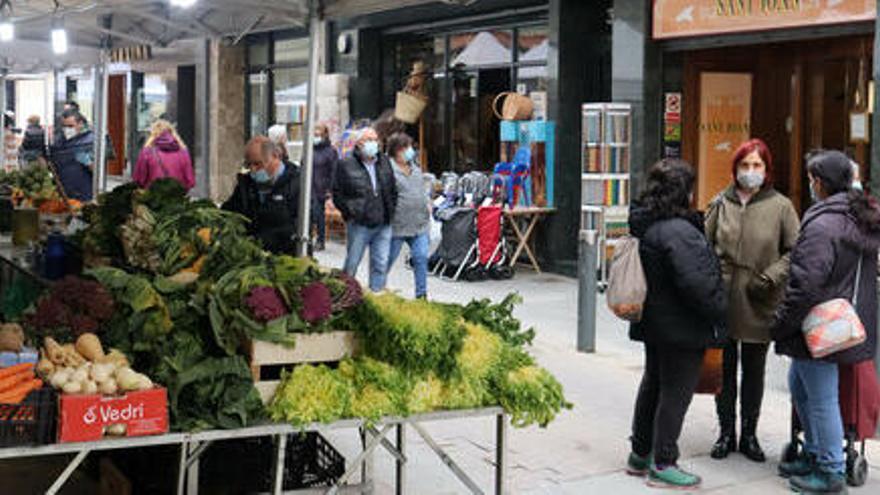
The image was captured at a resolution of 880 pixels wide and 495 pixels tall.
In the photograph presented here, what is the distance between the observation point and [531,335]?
5773mm

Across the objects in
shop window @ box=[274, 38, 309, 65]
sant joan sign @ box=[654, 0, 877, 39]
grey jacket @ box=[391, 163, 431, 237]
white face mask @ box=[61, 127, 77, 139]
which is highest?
shop window @ box=[274, 38, 309, 65]

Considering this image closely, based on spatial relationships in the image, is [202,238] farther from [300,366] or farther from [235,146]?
[235,146]

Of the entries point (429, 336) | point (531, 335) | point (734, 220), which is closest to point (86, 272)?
point (429, 336)

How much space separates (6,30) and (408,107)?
665 cm

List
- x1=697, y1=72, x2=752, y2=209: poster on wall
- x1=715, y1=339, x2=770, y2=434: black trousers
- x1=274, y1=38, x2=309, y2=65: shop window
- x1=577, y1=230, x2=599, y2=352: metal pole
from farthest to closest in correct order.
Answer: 1. x1=274, y1=38, x2=309, y2=65: shop window
2. x1=697, y1=72, x2=752, y2=209: poster on wall
3. x1=577, y1=230, x2=599, y2=352: metal pole
4. x1=715, y1=339, x2=770, y2=434: black trousers

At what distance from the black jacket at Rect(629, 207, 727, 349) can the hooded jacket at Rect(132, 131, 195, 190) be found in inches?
299

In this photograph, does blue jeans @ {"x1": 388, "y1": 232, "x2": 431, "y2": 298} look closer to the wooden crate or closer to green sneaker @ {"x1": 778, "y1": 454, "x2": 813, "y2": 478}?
green sneaker @ {"x1": 778, "y1": 454, "x2": 813, "y2": 478}

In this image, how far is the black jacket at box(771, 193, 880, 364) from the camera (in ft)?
20.5

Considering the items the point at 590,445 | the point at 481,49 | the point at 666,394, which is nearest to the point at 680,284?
the point at 666,394

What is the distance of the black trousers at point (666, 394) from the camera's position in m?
6.47

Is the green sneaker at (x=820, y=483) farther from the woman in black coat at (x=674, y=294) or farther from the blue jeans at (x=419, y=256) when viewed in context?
the blue jeans at (x=419, y=256)

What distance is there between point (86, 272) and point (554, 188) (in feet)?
32.2

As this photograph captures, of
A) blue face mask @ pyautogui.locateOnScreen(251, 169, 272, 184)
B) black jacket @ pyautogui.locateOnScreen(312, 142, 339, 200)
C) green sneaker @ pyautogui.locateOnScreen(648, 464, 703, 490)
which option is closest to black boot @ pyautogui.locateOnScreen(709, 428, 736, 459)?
green sneaker @ pyautogui.locateOnScreen(648, 464, 703, 490)

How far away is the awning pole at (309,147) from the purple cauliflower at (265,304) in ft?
10.1
